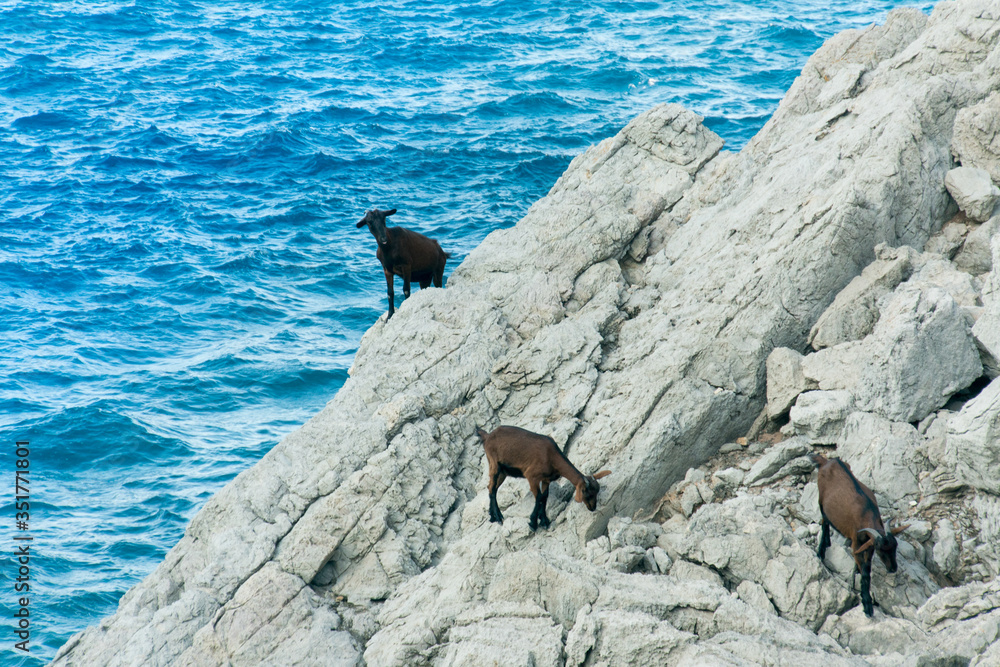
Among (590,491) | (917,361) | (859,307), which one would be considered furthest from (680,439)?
(859,307)

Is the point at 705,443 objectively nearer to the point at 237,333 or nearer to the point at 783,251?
the point at 783,251

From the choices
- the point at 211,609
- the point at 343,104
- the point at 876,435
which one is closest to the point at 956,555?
the point at 876,435

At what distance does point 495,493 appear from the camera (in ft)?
37.8

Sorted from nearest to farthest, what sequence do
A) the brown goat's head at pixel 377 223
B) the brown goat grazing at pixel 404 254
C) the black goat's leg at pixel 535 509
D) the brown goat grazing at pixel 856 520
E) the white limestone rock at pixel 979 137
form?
the brown goat grazing at pixel 856 520 → the black goat's leg at pixel 535 509 → the white limestone rock at pixel 979 137 → the brown goat's head at pixel 377 223 → the brown goat grazing at pixel 404 254

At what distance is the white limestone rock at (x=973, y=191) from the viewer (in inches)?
504

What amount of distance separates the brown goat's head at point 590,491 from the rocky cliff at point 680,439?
0.30 meters

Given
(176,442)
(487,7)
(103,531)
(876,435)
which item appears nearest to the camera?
(876,435)

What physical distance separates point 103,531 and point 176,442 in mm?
3060

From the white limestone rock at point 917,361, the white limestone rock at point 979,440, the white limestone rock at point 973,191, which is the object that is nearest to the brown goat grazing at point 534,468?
the white limestone rock at point 917,361

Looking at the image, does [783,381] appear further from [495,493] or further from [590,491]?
[495,493]

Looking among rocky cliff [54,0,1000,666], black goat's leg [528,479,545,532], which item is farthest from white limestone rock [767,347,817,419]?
black goat's leg [528,479,545,532]

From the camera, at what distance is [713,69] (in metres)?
41.7

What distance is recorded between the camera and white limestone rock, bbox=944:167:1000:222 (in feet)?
42.0

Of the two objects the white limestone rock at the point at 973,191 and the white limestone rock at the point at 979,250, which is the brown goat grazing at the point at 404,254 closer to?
the white limestone rock at the point at 973,191
